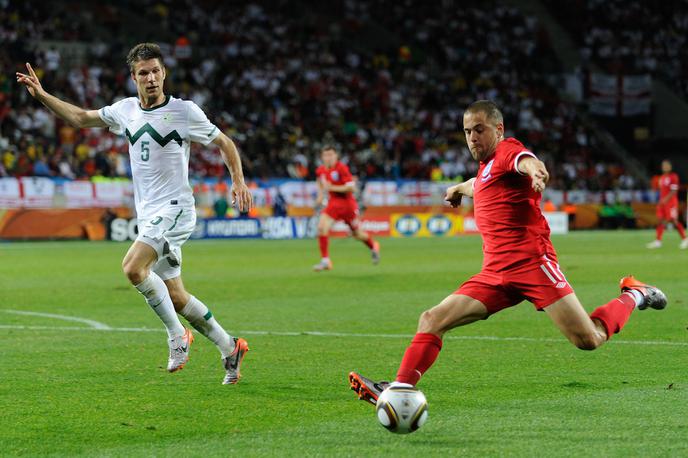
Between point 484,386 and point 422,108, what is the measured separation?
128ft

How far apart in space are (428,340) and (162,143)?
312 cm

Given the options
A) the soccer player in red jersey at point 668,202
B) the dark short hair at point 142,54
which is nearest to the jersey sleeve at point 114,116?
the dark short hair at point 142,54

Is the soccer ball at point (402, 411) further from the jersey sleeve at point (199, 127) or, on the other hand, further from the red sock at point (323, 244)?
the red sock at point (323, 244)

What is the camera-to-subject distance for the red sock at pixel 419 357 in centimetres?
636

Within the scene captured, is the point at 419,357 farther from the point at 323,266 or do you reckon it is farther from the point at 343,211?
the point at 343,211

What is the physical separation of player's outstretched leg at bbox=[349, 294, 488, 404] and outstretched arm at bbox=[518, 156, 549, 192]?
34.8 inches

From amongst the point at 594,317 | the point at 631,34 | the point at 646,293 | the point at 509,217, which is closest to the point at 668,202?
the point at 646,293

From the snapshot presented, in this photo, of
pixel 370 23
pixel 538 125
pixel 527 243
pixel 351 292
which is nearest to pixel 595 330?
pixel 527 243

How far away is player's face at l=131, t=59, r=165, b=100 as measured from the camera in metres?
8.44

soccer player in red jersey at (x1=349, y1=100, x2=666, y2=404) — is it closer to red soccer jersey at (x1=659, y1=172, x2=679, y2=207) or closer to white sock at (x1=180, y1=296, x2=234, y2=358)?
white sock at (x1=180, y1=296, x2=234, y2=358)

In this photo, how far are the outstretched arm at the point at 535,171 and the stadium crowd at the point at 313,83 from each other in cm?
2794

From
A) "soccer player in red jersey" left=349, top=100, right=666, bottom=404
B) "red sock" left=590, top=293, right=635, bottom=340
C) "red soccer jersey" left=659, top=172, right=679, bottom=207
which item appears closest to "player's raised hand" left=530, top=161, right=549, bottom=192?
"soccer player in red jersey" left=349, top=100, right=666, bottom=404

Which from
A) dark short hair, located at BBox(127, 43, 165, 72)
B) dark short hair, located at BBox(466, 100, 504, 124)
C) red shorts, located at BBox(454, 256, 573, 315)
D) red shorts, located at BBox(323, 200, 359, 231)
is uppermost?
dark short hair, located at BBox(127, 43, 165, 72)

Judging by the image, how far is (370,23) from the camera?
51.2 meters
